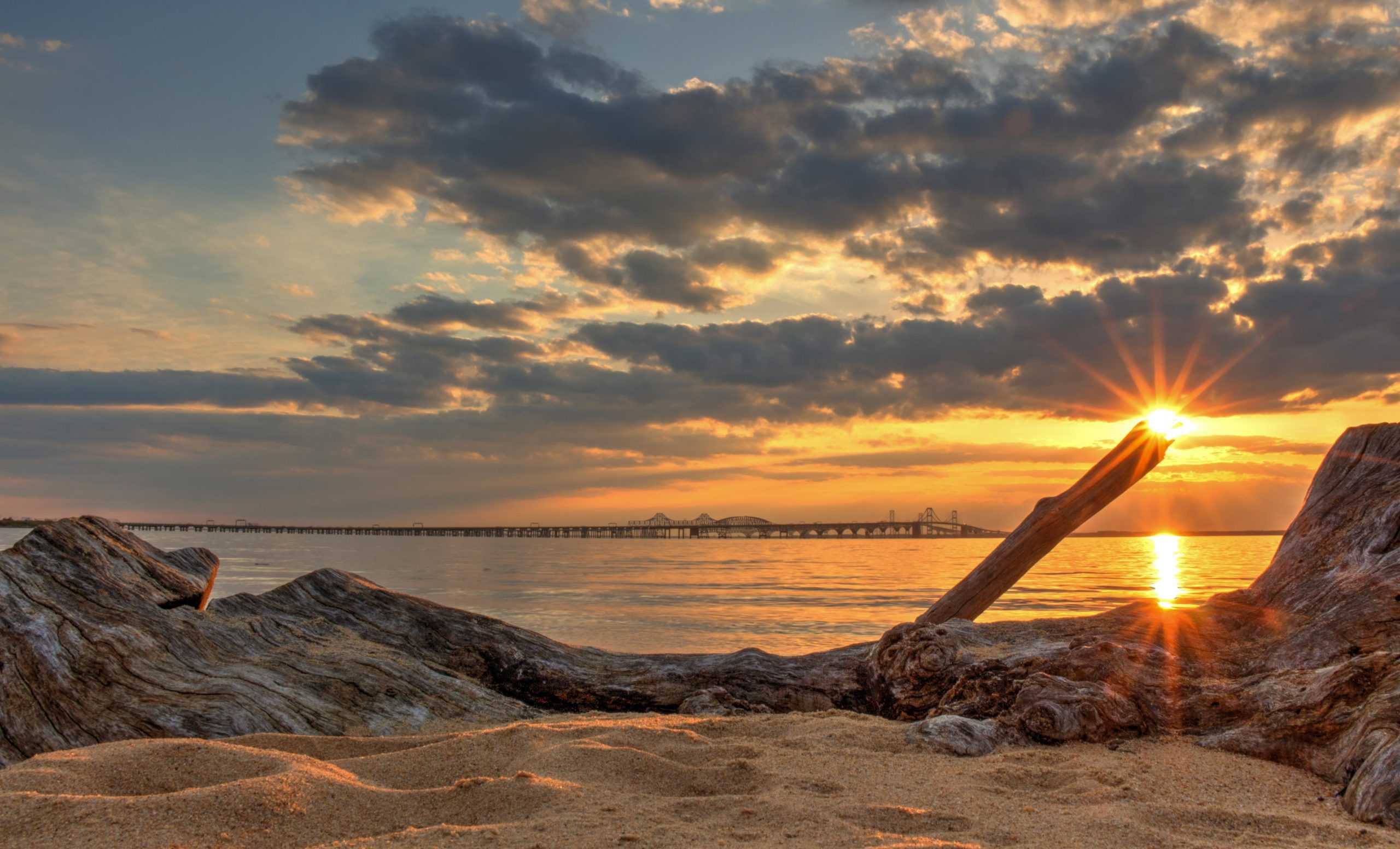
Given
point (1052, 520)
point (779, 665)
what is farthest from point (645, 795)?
point (1052, 520)

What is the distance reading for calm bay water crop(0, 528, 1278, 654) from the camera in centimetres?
1972

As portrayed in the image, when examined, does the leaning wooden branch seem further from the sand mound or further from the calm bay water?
the sand mound

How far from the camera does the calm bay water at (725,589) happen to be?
19.7m

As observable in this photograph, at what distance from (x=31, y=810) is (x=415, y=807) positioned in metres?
1.56

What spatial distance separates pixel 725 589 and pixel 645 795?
3110 cm

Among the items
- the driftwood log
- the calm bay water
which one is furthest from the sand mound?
the calm bay water

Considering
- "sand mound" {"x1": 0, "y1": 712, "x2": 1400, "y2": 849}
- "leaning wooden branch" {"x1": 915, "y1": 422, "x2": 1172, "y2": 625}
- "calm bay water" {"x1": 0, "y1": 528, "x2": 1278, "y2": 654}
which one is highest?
"leaning wooden branch" {"x1": 915, "y1": 422, "x2": 1172, "y2": 625}

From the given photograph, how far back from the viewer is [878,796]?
4.29 meters

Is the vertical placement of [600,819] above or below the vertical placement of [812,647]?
above

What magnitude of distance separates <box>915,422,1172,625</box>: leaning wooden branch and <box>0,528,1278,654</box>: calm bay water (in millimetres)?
1269

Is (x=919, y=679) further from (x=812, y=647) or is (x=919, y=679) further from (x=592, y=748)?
(x=812, y=647)

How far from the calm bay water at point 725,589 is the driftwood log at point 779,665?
1.25 metres

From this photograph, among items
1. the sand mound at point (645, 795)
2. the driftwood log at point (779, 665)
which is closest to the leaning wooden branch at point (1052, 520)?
the driftwood log at point (779, 665)

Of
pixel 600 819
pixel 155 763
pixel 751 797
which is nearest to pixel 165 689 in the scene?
pixel 155 763
